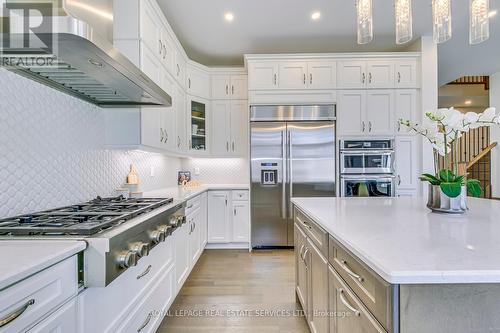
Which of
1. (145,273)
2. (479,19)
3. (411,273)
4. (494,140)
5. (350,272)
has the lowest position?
(145,273)

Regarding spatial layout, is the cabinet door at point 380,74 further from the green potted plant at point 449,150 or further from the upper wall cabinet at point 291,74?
the green potted plant at point 449,150

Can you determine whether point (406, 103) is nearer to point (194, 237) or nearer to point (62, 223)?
point (194, 237)

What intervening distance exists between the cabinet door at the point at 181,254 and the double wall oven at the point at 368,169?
7.48 ft

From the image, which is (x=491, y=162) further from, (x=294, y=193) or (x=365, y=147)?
(x=294, y=193)

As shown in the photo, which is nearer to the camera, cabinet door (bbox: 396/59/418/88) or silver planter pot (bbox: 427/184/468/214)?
silver planter pot (bbox: 427/184/468/214)

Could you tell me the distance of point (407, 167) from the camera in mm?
3918

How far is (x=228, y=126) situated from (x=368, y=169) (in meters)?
2.18

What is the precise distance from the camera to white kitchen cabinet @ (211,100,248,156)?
441 cm

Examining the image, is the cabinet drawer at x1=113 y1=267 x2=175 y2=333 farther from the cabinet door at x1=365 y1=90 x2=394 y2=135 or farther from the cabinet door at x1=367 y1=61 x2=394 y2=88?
the cabinet door at x1=367 y1=61 x2=394 y2=88

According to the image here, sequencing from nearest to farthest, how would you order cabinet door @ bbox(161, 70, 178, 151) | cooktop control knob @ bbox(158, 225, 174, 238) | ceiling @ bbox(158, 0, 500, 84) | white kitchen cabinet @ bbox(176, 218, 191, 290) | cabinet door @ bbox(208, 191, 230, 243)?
cooktop control knob @ bbox(158, 225, 174, 238) → white kitchen cabinet @ bbox(176, 218, 191, 290) → cabinet door @ bbox(161, 70, 178, 151) → ceiling @ bbox(158, 0, 500, 84) → cabinet door @ bbox(208, 191, 230, 243)

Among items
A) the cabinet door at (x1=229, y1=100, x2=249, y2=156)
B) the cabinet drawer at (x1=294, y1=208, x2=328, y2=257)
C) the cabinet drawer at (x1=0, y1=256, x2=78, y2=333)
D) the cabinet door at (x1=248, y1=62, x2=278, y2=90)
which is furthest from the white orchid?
the cabinet door at (x1=229, y1=100, x2=249, y2=156)

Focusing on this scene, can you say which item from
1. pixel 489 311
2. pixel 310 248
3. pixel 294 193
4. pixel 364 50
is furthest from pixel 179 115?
pixel 489 311

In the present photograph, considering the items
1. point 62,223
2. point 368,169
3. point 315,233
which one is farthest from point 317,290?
point 368,169

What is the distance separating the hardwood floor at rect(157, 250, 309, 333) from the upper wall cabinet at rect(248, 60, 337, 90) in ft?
7.90
